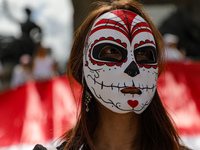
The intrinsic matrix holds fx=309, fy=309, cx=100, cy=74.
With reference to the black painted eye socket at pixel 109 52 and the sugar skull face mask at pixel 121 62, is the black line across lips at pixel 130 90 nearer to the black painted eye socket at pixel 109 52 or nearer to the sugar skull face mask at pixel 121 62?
the sugar skull face mask at pixel 121 62

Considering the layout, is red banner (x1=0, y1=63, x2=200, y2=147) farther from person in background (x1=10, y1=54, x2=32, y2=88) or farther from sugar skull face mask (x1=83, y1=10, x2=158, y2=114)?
sugar skull face mask (x1=83, y1=10, x2=158, y2=114)

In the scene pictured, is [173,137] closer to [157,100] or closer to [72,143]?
[157,100]

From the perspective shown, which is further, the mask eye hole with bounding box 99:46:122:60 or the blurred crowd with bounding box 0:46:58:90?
the blurred crowd with bounding box 0:46:58:90

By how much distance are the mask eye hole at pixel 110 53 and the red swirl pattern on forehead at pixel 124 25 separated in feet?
0.36

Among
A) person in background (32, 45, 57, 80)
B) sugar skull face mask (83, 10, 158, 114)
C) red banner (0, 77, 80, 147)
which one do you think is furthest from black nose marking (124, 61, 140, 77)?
person in background (32, 45, 57, 80)

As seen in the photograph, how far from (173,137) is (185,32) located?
903cm

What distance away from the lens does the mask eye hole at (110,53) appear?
71.6 inches

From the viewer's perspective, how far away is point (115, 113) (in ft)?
6.04

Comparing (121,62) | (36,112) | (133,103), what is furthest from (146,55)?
(36,112)

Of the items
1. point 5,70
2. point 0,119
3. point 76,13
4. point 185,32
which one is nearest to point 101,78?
point 0,119

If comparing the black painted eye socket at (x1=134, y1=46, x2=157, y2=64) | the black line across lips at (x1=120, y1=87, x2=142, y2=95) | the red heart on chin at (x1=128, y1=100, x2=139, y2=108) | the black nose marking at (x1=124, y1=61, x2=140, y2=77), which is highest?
the black painted eye socket at (x1=134, y1=46, x2=157, y2=64)

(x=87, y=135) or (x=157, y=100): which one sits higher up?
(x=157, y=100)

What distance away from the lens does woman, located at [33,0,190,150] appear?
1743mm

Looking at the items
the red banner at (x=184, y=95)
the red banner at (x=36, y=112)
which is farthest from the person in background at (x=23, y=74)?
the red banner at (x=184, y=95)
